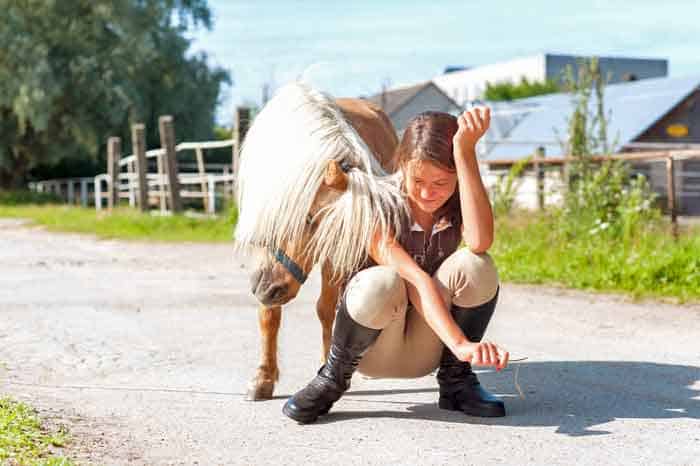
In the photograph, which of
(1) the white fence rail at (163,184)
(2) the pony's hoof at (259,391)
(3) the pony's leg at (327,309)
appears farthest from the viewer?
(1) the white fence rail at (163,184)

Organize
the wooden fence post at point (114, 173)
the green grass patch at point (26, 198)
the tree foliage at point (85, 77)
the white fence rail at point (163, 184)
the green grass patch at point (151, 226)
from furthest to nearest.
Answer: the tree foliage at point (85, 77) < the green grass patch at point (26, 198) < the wooden fence post at point (114, 173) < the white fence rail at point (163, 184) < the green grass patch at point (151, 226)

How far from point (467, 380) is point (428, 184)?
0.79 meters

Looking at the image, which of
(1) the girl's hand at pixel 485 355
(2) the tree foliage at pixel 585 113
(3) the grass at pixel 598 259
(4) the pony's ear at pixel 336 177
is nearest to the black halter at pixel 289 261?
(4) the pony's ear at pixel 336 177

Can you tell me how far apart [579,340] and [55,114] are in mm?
27312

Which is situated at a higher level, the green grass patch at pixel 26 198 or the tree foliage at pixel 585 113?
the tree foliage at pixel 585 113

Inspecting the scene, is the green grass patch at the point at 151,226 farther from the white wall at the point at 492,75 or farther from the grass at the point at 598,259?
the white wall at the point at 492,75

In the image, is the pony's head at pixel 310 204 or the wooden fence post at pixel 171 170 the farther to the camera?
the wooden fence post at pixel 171 170

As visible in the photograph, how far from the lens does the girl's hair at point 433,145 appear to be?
3510 mm

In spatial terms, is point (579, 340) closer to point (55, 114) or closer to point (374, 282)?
point (374, 282)

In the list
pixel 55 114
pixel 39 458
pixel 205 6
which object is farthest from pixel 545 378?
pixel 205 6

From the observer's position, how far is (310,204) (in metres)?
3.55

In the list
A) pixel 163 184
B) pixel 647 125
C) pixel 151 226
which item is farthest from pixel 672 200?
pixel 647 125

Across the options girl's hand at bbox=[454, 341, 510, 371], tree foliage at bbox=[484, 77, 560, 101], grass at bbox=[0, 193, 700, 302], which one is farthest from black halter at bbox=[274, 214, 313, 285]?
tree foliage at bbox=[484, 77, 560, 101]

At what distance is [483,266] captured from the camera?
11.6ft
